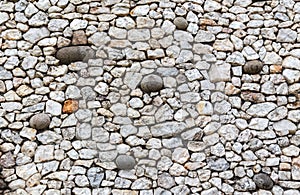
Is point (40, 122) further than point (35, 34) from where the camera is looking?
No

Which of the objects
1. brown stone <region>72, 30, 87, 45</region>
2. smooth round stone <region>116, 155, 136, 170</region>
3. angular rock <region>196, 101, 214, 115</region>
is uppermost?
brown stone <region>72, 30, 87, 45</region>

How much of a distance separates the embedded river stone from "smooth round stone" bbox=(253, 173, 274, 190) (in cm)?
205

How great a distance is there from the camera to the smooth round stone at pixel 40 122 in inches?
192

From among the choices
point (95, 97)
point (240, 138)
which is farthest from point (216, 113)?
point (95, 97)

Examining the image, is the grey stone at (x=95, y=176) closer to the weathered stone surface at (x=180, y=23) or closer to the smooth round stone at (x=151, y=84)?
the smooth round stone at (x=151, y=84)

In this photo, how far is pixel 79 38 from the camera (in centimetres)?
513

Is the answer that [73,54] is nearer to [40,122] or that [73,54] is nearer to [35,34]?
[35,34]

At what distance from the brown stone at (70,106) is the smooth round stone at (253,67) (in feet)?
5.90

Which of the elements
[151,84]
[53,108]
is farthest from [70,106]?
[151,84]

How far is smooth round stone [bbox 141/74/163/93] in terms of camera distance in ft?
16.4

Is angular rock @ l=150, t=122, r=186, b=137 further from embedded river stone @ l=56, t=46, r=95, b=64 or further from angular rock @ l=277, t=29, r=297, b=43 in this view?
Result: angular rock @ l=277, t=29, r=297, b=43

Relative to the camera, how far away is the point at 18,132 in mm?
4883

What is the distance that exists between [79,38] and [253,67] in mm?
1840

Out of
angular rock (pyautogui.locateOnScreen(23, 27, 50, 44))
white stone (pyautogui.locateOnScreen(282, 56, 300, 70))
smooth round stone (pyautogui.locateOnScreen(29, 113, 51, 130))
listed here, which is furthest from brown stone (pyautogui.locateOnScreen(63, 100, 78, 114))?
white stone (pyautogui.locateOnScreen(282, 56, 300, 70))
